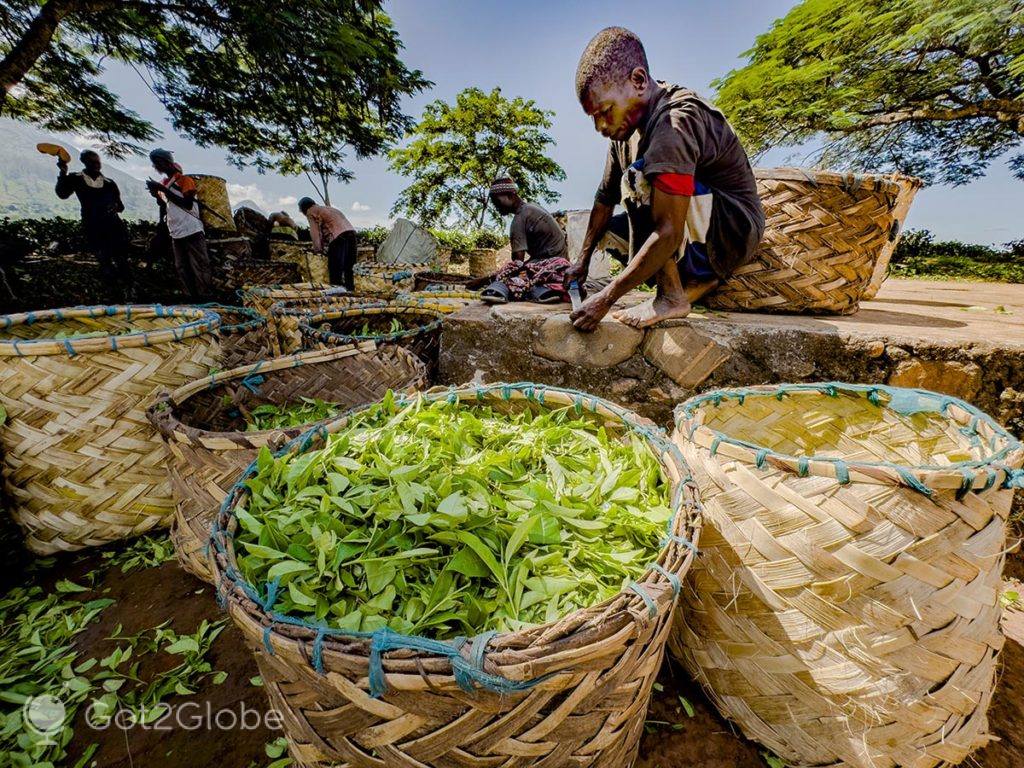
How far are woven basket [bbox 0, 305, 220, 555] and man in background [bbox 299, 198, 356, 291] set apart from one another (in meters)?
4.83

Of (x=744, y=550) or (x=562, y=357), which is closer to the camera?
(x=744, y=550)

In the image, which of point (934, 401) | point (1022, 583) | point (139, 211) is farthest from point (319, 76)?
point (139, 211)

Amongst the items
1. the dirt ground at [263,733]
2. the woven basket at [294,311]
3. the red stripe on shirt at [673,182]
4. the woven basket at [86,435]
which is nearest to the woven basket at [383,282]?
the woven basket at [294,311]

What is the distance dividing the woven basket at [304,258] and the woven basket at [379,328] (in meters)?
4.63

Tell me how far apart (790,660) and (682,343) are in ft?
4.38

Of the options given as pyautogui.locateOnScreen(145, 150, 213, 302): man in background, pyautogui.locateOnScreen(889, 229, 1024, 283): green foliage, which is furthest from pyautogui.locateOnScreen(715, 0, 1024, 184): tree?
pyautogui.locateOnScreen(145, 150, 213, 302): man in background

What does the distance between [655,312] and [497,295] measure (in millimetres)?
1215

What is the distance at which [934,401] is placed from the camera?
1332 millimetres

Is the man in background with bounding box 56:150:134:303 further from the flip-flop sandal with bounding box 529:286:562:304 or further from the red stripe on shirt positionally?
the red stripe on shirt

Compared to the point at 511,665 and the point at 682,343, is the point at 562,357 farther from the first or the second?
the point at 511,665

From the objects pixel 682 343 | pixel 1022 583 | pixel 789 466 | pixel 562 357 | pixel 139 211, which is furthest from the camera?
pixel 139 211

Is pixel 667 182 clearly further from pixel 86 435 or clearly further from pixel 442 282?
pixel 442 282

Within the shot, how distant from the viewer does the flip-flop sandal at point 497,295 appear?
9.61 ft

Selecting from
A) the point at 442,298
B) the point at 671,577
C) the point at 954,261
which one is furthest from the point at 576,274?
the point at 954,261
